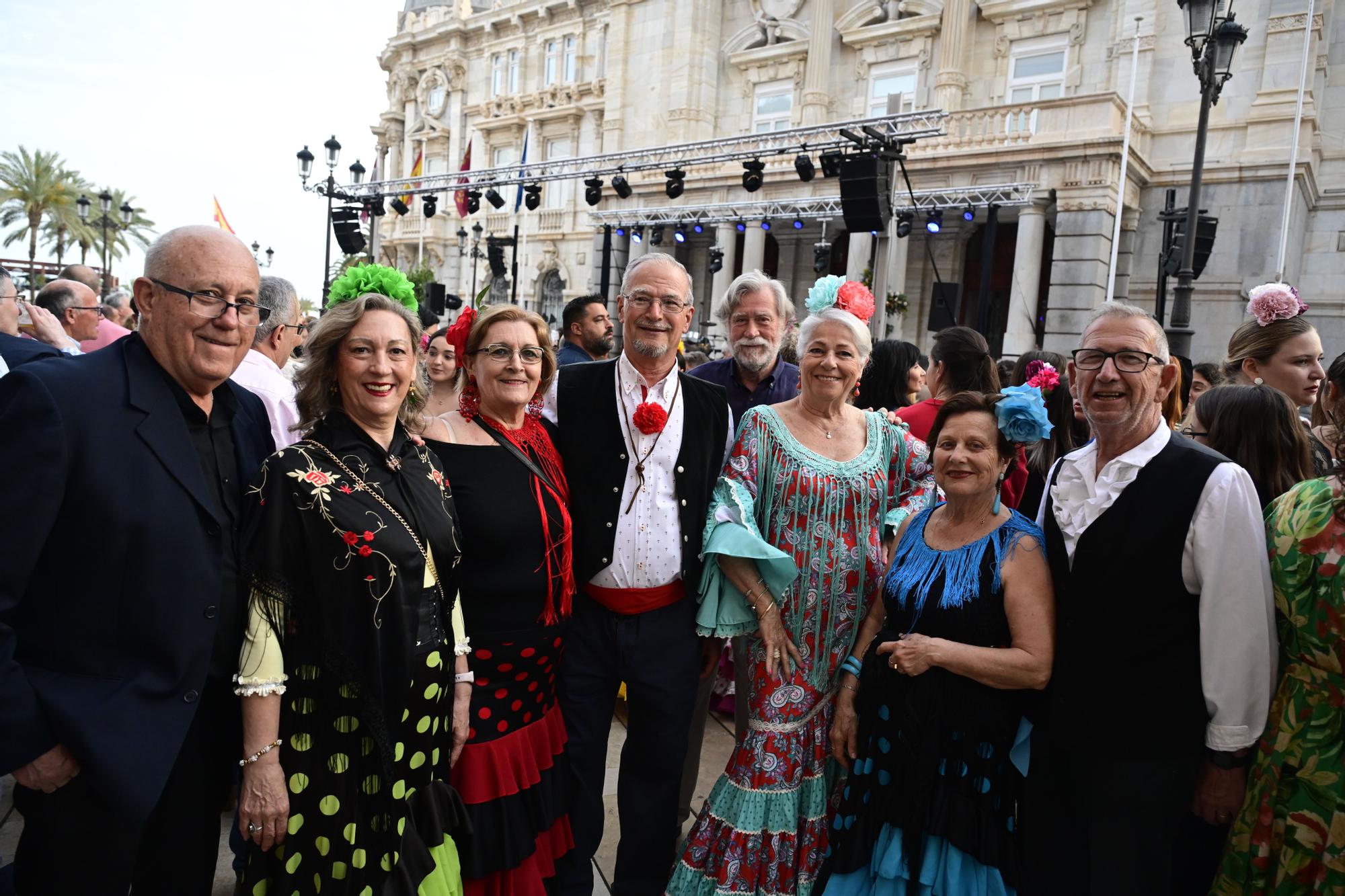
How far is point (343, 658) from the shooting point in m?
2.14

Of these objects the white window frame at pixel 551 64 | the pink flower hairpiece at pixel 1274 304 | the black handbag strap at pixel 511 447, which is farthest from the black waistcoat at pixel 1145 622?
the white window frame at pixel 551 64

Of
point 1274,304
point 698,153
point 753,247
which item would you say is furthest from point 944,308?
point 1274,304

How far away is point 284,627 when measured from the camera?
2.13 metres

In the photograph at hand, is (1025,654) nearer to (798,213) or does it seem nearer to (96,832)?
(96,832)

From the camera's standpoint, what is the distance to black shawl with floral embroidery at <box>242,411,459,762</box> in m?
2.10

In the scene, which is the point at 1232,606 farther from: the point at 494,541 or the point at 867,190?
the point at 867,190

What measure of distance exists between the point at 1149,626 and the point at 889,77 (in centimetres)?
2038

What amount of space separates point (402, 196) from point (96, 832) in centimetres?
2195

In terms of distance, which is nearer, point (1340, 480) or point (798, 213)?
point (1340, 480)

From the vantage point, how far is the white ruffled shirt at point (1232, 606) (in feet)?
6.95

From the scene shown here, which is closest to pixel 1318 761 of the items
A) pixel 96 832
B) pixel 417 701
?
pixel 417 701

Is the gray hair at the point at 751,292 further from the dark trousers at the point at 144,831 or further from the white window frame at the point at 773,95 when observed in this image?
the white window frame at the point at 773,95

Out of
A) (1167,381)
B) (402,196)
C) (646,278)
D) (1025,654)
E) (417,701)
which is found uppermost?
(402,196)

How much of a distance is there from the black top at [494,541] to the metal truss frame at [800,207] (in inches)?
471
